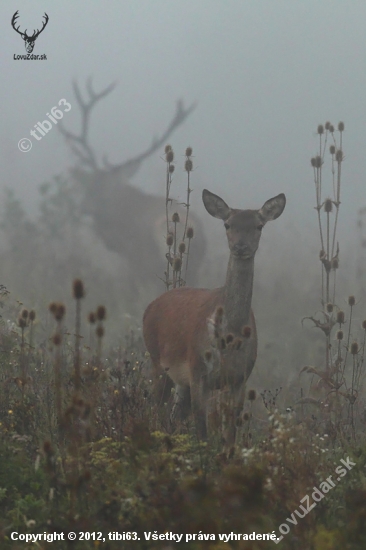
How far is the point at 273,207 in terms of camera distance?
5.78 m

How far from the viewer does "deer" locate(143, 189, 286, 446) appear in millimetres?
5195

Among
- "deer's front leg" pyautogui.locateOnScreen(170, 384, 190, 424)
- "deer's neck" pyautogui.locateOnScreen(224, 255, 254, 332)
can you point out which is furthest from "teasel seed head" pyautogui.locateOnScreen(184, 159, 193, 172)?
"deer's front leg" pyautogui.locateOnScreen(170, 384, 190, 424)

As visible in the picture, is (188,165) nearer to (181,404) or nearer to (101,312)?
(181,404)

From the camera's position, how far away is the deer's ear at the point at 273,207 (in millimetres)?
5738

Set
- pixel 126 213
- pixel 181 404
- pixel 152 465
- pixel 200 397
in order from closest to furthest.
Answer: pixel 152 465 → pixel 200 397 → pixel 181 404 → pixel 126 213

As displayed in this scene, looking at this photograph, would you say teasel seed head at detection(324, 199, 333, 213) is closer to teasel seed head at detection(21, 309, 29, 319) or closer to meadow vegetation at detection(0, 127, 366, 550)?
meadow vegetation at detection(0, 127, 366, 550)

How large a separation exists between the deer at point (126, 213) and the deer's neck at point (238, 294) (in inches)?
224

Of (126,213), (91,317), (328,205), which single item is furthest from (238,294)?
(126,213)

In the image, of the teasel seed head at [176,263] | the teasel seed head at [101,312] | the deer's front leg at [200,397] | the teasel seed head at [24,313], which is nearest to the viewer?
the teasel seed head at [101,312]

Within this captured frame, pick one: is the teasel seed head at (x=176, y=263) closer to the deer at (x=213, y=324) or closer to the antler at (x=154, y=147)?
the deer at (x=213, y=324)

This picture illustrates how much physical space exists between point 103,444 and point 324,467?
3.70ft

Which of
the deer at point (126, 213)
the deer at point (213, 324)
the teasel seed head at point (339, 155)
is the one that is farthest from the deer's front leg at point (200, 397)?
the deer at point (126, 213)

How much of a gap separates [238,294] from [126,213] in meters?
6.88

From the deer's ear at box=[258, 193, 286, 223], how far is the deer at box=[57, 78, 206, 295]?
532 centimetres
